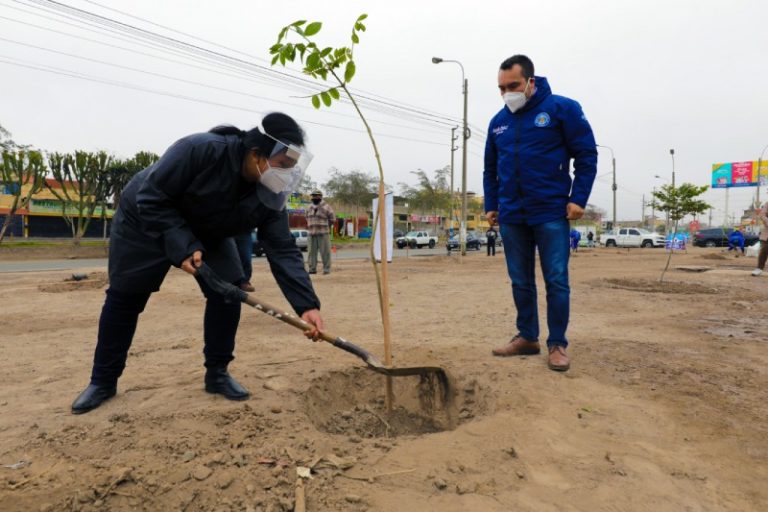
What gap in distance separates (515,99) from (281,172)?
1.69 meters

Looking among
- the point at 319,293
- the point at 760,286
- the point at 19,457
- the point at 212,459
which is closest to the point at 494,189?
the point at 212,459

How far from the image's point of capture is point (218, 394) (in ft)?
8.59

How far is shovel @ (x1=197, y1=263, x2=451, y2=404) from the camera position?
2324 mm

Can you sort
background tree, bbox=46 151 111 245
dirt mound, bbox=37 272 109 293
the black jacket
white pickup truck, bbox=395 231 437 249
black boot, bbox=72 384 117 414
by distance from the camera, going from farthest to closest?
white pickup truck, bbox=395 231 437 249
background tree, bbox=46 151 111 245
dirt mound, bbox=37 272 109 293
black boot, bbox=72 384 117 414
the black jacket

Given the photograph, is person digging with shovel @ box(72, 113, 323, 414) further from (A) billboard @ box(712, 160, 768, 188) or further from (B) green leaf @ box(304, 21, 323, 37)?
(A) billboard @ box(712, 160, 768, 188)

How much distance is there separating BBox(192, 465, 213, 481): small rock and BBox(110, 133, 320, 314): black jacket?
88 centimetres

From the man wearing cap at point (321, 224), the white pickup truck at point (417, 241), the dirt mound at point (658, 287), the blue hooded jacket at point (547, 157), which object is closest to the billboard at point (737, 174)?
the white pickup truck at point (417, 241)

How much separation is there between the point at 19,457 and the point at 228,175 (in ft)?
4.64

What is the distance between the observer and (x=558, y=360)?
2994 millimetres

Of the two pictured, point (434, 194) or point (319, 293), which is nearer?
point (319, 293)

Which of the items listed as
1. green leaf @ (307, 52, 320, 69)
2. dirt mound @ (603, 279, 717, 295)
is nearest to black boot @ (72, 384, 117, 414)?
green leaf @ (307, 52, 320, 69)

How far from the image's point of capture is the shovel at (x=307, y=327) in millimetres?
2324

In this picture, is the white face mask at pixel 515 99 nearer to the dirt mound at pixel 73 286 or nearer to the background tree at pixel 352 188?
the dirt mound at pixel 73 286

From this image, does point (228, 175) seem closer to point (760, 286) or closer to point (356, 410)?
point (356, 410)
